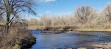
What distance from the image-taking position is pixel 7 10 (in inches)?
610

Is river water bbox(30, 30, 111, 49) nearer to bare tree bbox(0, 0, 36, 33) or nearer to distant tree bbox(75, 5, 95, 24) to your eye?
bare tree bbox(0, 0, 36, 33)

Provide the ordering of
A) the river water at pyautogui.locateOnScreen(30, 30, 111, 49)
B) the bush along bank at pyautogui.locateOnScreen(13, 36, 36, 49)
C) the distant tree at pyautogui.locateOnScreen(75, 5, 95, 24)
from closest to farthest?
the bush along bank at pyautogui.locateOnScreen(13, 36, 36, 49) → the river water at pyautogui.locateOnScreen(30, 30, 111, 49) → the distant tree at pyautogui.locateOnScreen(75, 5, 95, 24)

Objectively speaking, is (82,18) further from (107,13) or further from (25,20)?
(25,20)

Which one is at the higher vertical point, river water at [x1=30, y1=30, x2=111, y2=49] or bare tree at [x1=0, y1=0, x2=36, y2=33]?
bare tree at [x1=0, y1=0, x2=36, y2=33]

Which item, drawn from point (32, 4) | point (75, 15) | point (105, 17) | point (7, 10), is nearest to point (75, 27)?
point (105, 17)

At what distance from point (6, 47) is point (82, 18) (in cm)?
5873

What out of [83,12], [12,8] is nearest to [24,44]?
[12,8]

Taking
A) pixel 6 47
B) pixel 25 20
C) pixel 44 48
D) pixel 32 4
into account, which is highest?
pixel 32 4

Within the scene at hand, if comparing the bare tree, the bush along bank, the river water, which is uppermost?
the bare tree

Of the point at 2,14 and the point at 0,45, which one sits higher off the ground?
the point at 2,14

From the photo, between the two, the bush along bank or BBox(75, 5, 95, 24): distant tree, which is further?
BBox(75, 5, 95, 24): distant tree

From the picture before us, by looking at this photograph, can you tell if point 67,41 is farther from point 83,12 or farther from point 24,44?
point 83,12

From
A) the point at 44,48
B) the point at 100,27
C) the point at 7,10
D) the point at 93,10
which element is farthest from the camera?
the point at 93,10

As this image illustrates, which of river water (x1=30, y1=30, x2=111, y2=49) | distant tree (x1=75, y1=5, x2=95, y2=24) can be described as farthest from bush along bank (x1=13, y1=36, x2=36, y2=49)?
distant tree (x1=75, y1=5, x2=95, y2=24)
